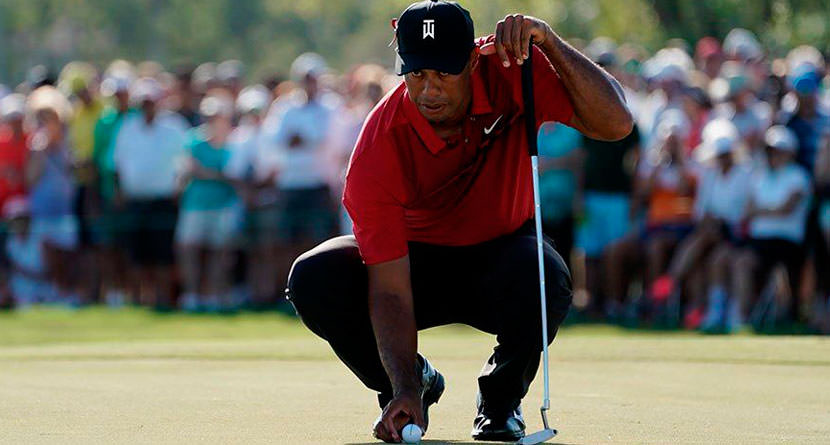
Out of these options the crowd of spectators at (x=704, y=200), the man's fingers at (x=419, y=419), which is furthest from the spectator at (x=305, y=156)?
the man's fingers at (x=419, y=419)

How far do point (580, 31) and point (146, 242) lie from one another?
13077 mm

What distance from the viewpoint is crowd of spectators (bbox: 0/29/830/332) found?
12.7 metres

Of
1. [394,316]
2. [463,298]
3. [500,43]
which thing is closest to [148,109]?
[463,298]

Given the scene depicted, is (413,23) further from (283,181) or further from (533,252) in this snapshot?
(283,181)

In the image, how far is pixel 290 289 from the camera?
6.03 m

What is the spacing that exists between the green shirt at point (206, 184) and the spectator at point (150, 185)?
14.1 inches

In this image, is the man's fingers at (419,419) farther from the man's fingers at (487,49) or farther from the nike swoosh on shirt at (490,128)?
the man's fingers at (487,49)

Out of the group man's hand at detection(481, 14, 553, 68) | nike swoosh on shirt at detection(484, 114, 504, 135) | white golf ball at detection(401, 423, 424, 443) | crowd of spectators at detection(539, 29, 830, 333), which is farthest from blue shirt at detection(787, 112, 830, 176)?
white golf ball at detection(401, 423, 424, 443)

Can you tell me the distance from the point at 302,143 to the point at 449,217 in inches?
354

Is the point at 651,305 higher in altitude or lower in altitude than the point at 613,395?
lower

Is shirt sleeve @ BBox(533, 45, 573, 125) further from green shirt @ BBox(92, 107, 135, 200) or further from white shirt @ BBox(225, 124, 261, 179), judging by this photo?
green shirt @ BBox(92, 107, 135, 200)

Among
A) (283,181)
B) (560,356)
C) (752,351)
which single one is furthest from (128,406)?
(283,181)

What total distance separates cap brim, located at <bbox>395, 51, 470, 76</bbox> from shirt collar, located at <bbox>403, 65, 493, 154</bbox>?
18 centimetres

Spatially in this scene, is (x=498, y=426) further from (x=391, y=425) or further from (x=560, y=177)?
(x=560, y=177)
